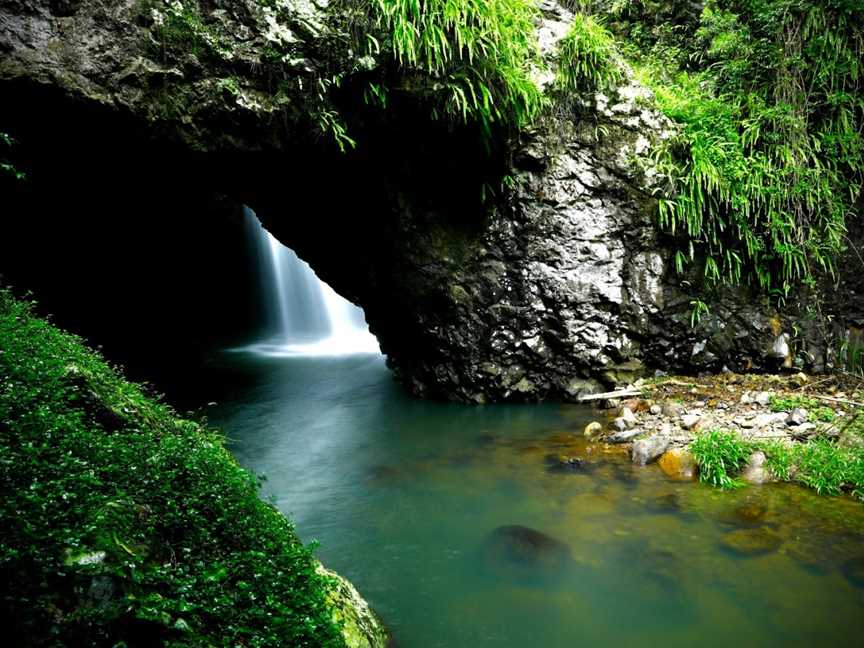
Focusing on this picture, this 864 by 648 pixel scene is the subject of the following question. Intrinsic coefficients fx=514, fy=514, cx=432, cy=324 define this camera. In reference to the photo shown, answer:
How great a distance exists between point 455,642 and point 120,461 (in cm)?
222

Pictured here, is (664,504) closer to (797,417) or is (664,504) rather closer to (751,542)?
(751,542)

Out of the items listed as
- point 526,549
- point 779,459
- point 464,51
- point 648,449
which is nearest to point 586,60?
point 464,51

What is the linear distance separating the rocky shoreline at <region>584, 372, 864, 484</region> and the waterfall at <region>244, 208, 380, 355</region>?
29.9ft

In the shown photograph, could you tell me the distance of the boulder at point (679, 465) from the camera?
208 inches

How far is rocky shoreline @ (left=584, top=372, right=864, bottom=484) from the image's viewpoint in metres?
5.50

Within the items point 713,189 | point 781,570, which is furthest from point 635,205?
point 781,570

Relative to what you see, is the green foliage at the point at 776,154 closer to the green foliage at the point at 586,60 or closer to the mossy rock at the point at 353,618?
the green foliage at the point at 586,60

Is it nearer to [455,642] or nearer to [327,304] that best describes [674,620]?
[455,642]

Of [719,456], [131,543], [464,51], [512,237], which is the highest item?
[464,51]

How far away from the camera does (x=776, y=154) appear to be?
24.9 feet

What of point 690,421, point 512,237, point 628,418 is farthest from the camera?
point 512,237

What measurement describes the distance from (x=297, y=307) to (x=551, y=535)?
1416 cm

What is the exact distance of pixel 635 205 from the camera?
7.67m

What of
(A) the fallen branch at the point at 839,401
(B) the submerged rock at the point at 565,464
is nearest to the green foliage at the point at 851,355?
(A) the fallen branch at the point at 839,401
